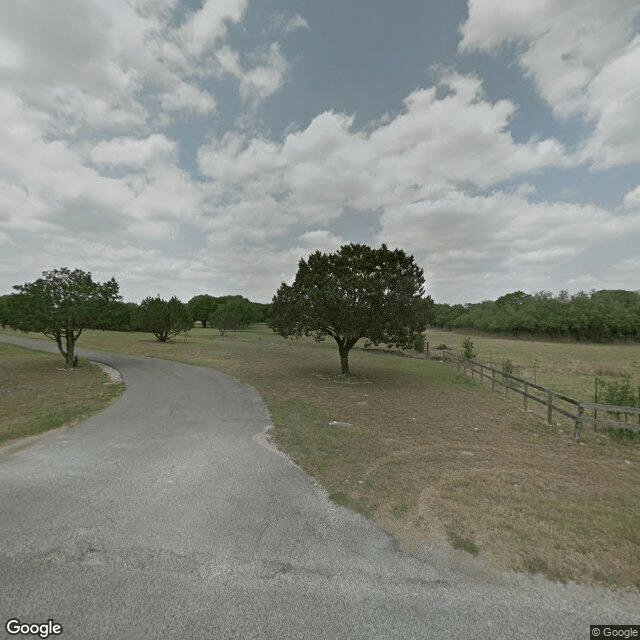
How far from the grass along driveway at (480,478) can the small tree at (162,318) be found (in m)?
Answer: 35.0

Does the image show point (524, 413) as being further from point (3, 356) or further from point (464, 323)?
point (464, 323)

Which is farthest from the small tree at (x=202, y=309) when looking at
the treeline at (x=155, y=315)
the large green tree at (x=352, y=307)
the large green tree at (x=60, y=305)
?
the large green tree at (x=352, y=307)

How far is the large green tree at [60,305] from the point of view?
739 inches

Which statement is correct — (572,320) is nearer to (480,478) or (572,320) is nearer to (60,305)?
(480,478)

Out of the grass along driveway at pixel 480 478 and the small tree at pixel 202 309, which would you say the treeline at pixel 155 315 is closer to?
the small tree at pixel 202 309

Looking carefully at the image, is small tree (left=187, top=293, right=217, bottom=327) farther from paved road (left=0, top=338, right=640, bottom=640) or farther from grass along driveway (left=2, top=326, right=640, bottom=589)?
paved road (left=0, top=338, right=640, bottom=640)

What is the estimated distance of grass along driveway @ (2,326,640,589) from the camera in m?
4.26

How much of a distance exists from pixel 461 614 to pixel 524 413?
36.6 feet

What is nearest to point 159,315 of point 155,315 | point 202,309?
point 155,315

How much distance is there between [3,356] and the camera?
2345 cm

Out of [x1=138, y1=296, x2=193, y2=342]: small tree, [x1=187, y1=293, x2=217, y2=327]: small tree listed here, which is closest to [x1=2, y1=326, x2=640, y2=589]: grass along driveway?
[x1=138, y1=296, x2=193, y2=342]: small tree

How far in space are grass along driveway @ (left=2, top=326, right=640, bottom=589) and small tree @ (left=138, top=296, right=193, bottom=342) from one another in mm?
34978

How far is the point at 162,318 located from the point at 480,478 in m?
43.5

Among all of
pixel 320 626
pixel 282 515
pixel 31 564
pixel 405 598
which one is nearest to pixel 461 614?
pixel 405 598
